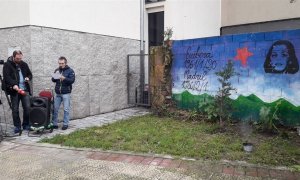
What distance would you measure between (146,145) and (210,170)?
1552 mm

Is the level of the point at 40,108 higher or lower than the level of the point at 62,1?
lower

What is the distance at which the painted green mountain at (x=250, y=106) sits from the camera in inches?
263

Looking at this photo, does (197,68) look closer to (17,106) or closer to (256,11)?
(256,11)

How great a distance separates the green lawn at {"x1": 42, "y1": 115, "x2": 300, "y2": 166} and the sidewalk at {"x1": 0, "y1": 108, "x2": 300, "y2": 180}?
10.5 inches

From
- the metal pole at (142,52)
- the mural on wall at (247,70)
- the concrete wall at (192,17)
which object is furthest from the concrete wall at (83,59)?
the mural on wall at (247,70)

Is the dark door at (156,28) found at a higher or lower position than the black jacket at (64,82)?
higher

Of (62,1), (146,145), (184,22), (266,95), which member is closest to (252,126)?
(266,95)

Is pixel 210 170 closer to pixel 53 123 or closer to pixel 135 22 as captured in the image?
pixel 53 123

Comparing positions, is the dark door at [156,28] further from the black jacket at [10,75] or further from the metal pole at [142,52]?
the black jacket at [10,75]

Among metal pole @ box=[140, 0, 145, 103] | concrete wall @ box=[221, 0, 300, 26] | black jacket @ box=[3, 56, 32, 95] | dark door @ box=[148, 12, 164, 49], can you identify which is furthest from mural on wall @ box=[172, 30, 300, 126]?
black jacket @ box=[3, 56, 32, 95]

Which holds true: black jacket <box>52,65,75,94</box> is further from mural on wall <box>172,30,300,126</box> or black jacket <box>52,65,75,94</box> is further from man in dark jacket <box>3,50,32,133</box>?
mural on wall <box>172,30,300,126</box>

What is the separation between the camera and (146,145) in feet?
19.2

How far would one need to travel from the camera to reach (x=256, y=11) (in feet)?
35.0

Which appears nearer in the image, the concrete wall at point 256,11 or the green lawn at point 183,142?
the green lawn at point 183,142
